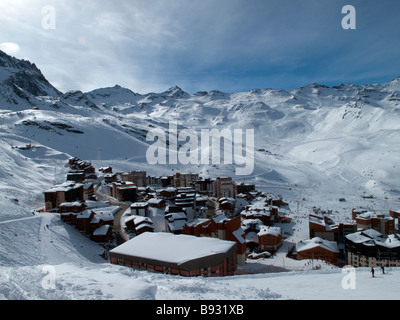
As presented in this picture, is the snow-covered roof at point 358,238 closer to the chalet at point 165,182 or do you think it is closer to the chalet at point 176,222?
the chalet at point 176,222

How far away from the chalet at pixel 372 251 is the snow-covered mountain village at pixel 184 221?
0.30ft

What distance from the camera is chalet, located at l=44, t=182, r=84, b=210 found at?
1069 inches

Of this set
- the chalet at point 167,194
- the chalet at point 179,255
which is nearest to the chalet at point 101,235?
the chalet at point 179,255

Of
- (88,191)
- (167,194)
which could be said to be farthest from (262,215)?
(88,191)

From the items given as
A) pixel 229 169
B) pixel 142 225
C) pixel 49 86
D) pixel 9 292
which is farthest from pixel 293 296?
pixel 49 86

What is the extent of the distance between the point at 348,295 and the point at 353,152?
86648 millimetres

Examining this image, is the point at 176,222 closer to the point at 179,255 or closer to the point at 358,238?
the point at 179,255

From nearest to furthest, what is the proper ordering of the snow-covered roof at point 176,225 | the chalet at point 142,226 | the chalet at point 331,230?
the chalet at point 142,226 → the snow-covered roof at point 176,225 → the chalet at point 331,230

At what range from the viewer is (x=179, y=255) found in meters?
13.6

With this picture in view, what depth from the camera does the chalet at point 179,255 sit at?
43.0 feet

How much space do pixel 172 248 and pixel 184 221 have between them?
10.9 metres

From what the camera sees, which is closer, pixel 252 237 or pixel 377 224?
pixel 252 237

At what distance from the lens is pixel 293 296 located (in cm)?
771

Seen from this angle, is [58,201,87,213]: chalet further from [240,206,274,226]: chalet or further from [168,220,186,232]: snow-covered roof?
[240,206,274,226]: chalet
